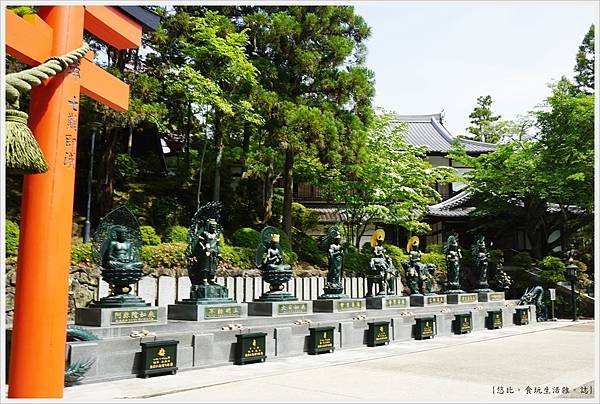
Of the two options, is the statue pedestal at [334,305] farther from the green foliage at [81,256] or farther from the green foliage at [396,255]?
the green foliage at [396,255]

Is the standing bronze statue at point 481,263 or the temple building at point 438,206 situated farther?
the temple building at point 438,206

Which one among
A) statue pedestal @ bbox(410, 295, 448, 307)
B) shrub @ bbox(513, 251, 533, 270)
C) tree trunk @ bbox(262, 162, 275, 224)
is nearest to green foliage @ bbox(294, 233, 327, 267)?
tree trunk @ bbox(262, 162, 275, 224)

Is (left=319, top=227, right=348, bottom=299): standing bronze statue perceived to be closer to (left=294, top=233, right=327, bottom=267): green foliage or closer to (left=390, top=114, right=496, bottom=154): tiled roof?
(left=294, top=233, right=327, bottom=267): green foliage

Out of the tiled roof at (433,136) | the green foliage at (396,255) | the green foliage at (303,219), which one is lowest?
the green foliage at (396,255)

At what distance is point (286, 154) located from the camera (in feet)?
81.4

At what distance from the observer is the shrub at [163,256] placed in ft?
64.1

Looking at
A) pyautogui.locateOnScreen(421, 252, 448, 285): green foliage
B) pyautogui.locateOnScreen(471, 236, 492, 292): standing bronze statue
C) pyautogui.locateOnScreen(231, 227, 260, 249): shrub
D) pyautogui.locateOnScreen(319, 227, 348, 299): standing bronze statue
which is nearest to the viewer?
pyautogui.locateOnScreen(319, 227, 348, 299): standing bronze statue

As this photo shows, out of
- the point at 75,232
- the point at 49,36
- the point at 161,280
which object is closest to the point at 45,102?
the point at 49,36

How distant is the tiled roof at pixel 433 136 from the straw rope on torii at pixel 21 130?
117 feet

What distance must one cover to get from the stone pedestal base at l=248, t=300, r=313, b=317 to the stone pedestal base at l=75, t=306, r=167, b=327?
12.3 ft

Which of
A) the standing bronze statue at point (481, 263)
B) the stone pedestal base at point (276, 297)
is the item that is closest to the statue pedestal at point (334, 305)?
the stone pedestal base at point (276, 297)

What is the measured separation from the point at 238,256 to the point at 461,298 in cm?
943

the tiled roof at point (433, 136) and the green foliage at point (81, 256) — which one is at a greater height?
the tiled roof at point (433, 136)

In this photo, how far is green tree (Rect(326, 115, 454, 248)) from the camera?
94.6ft
